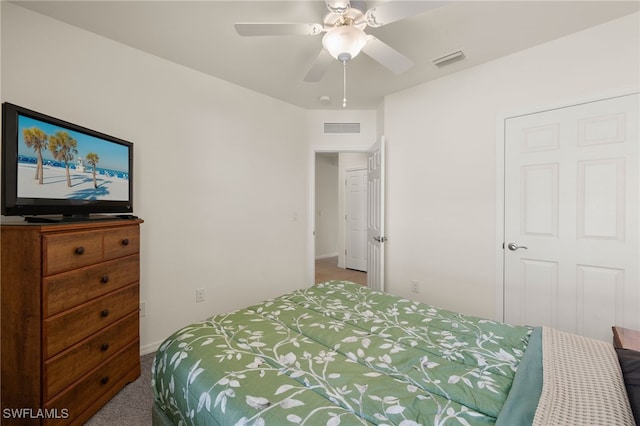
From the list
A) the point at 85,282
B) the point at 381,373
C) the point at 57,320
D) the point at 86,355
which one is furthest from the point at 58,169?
the point at 381,373

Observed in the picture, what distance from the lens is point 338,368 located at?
42.3 inches

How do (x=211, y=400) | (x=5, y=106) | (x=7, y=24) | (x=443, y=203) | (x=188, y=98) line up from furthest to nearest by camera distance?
(x=443, y=203), (x=188, y=98), (x=7, y=24), (x=5, y=106), (x=211, y=400)

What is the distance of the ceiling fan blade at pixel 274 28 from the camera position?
1.48m

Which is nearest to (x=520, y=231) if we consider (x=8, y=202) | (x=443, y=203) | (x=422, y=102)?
(x=443, y=203)

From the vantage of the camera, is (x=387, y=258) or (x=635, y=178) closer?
(x=635, y=178)

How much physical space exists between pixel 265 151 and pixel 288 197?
628 mm

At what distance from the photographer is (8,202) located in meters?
1.37

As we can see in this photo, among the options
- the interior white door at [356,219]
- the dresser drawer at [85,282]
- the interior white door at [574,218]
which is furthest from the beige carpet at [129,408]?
the interior white door at [356,219]

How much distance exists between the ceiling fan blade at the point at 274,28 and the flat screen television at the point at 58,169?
1155 mm

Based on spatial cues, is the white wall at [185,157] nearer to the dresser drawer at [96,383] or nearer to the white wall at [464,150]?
the dresser drawer at [96,383]

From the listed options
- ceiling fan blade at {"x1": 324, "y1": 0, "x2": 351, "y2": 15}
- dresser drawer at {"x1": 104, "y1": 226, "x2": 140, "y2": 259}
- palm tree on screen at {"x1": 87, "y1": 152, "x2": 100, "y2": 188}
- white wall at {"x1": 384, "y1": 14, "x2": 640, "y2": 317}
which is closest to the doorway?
white wall at {"x1": 384, "y1": 14, "x2": 640, "y2": 317}

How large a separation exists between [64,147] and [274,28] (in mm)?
1382

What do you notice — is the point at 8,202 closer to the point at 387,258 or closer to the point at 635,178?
the point at 387,258

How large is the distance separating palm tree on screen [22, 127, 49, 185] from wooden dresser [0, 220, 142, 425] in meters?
0.30
